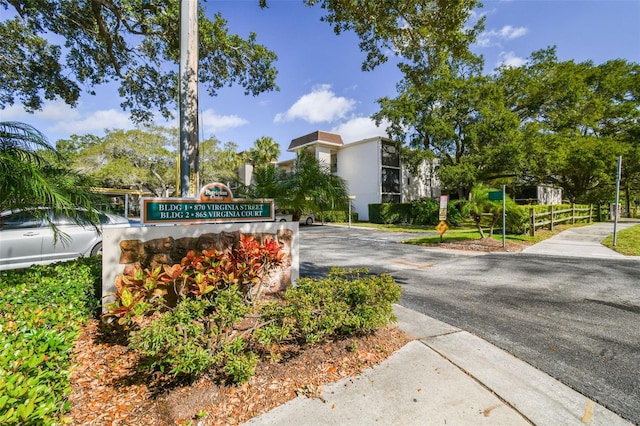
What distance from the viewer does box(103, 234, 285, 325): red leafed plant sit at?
274 cm

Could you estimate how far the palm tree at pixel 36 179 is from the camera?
286 cm

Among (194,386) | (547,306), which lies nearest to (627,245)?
(547,306)

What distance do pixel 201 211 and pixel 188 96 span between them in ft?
8.06

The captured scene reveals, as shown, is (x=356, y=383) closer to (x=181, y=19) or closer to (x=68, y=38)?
(x=181, y=19)

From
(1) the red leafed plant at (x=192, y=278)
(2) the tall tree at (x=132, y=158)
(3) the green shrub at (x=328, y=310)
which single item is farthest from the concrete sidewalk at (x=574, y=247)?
(2) the tall tree at (x=132, y=158)

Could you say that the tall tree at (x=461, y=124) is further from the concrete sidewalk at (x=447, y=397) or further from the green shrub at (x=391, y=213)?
the concrete sidewalk at (x=447, y=397)

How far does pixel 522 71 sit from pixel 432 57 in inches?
786

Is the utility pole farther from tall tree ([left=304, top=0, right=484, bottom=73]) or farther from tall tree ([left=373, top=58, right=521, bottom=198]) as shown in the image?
tall tree ([left=373, top=58, right=521, bottom=198])

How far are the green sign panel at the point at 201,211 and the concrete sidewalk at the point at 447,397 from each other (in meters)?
2.93

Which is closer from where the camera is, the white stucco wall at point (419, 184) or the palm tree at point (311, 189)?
the palm tree at point (311, 189)

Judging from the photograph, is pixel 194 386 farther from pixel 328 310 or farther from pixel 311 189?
pixel 311 189

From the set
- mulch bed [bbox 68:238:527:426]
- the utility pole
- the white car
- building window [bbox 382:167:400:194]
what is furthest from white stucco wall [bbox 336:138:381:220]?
mulch bed [bbox 68:238:527:426]

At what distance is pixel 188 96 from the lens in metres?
5.30

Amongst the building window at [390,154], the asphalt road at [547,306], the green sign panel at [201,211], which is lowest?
the asphalt road at [547,306]
